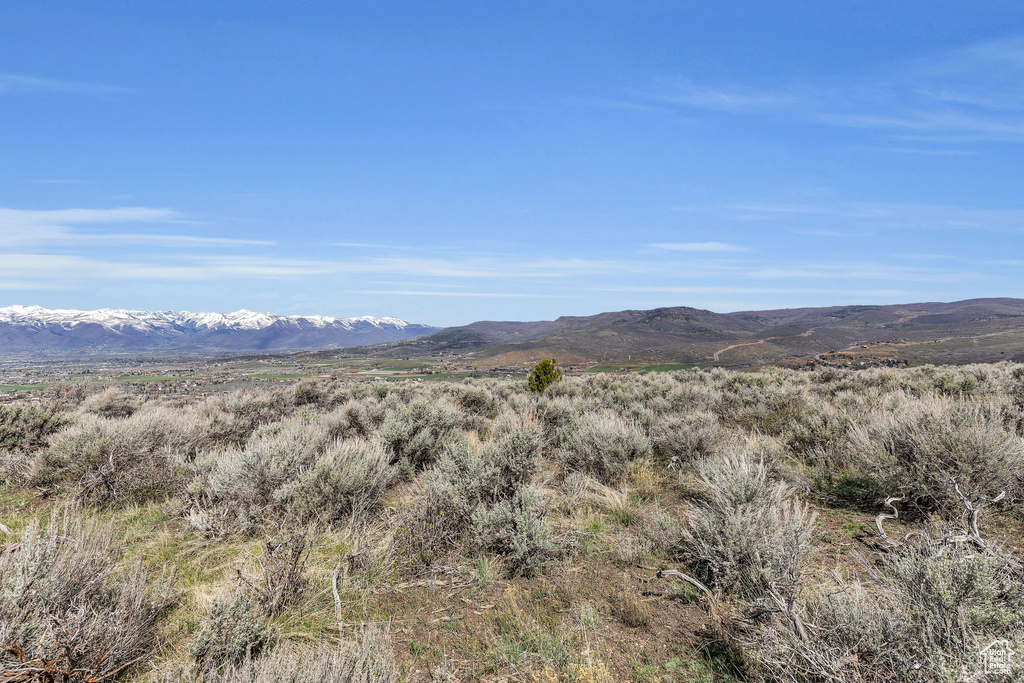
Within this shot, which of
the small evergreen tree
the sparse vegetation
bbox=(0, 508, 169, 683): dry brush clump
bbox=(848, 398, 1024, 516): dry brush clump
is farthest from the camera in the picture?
the small evergreen tree

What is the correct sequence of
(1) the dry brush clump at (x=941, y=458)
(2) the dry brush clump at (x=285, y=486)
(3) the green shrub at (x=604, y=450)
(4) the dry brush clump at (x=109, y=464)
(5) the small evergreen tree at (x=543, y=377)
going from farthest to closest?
(5) the small evergreen tree at (x=543, y=377)
(3) the green shrub at (x=604, y=450)
(4) the dry brush clump at (x=109, y=464)
(2) the dry brush clump at (x=285, y=486)
(1) the dry brush clump at (x=941, y=458)

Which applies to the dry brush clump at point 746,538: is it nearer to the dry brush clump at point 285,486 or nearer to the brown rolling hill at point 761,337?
the dry brush clump at point 285,486

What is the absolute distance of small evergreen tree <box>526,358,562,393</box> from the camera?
734 inches

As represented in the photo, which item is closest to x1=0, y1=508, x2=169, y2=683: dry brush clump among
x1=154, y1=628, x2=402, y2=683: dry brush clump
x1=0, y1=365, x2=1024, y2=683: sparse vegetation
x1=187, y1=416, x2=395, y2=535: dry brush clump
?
x1=0, y1=365, x2=1024, y2=683: sparse vegetation

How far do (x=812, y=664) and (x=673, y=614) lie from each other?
158 centimetres

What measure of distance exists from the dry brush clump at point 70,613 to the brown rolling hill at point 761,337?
178 ft

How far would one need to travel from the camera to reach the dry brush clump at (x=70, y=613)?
2588 mm

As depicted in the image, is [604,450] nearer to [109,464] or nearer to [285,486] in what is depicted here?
[285,486]

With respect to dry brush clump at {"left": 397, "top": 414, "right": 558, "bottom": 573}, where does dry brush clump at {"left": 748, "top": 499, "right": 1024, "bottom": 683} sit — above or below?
above

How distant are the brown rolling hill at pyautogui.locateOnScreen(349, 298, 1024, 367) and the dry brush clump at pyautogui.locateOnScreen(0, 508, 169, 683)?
5433 centimetres

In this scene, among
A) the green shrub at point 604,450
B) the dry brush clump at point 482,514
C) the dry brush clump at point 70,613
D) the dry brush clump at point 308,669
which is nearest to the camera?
the dry brush clump at point 308,669

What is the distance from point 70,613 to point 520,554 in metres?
3.63

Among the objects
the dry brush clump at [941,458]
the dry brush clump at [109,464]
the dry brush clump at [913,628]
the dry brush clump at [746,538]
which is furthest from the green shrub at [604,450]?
the dry brush clump at [109,464]

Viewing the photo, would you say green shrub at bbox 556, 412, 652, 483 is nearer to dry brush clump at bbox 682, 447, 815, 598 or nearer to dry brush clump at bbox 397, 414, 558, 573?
dry brush clump at bbox 397, 414, 558, 573
